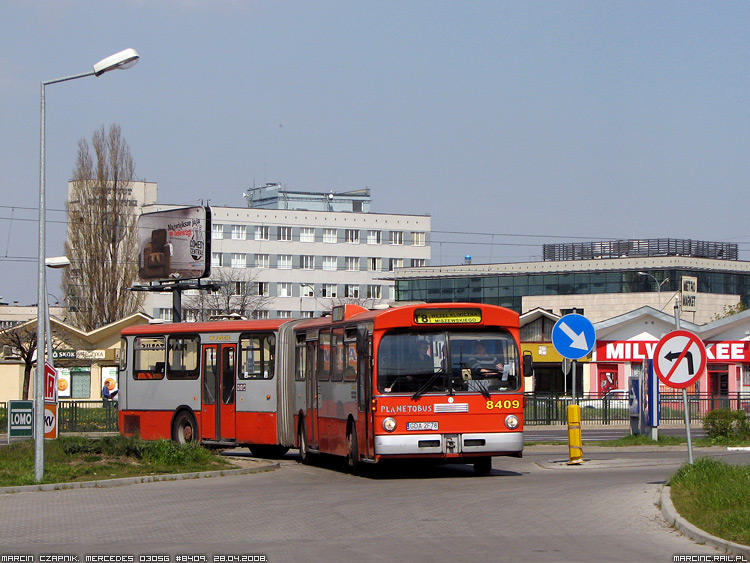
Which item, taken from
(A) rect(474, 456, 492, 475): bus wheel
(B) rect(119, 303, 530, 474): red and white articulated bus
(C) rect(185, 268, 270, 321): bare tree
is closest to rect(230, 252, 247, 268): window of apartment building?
(C) rect(185, 268, 270, 321): bare tree

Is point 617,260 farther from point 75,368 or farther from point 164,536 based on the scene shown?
point 164,536

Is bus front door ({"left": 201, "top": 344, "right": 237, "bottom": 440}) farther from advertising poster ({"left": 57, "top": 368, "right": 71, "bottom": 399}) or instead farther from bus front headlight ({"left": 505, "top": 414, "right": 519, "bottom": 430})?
advertising poster ({"left": 57, "top": 368, "right": 71, "bottom": 399})

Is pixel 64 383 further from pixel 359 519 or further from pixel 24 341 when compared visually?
pixel 359 519

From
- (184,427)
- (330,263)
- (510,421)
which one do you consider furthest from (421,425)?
(330,263)

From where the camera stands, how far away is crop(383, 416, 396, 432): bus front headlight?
18828 mm

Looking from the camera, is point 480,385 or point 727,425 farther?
point 727,425

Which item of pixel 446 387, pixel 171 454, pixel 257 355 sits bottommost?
pixel 171 454

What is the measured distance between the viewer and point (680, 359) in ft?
53.7

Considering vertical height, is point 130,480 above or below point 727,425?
below

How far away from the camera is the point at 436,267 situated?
110750mm

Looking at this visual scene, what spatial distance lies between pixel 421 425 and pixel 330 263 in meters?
95.6

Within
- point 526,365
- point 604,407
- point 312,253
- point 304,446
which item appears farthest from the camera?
point 312,253

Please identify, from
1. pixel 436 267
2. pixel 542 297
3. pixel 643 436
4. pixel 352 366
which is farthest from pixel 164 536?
pixel 436 267

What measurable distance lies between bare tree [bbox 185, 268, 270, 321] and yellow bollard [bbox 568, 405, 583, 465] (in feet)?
195
